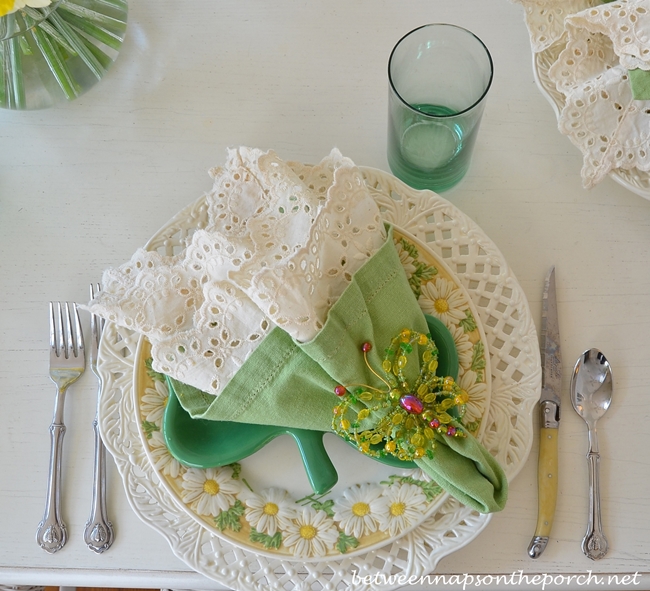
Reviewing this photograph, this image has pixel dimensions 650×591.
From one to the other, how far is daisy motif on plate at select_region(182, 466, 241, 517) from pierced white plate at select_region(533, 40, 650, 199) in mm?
497

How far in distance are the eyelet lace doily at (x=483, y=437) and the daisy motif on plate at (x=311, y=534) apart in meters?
0.02

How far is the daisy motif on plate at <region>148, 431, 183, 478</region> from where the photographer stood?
Answer: 1.90 ft

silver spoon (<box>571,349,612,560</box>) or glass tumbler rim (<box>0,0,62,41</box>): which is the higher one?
glass tumbler rim (<box>0,0,62,41</box>)

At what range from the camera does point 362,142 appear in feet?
2.38

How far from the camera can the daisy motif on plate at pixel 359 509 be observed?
0.58 m

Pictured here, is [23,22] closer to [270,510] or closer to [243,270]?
[243,270]

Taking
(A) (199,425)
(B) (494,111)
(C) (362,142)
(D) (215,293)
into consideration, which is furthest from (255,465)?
(B) (494,111)

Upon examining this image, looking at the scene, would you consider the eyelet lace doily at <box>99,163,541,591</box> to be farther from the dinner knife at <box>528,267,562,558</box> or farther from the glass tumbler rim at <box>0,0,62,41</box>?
the glass tumbler rim at <box>0,0,62,41</box>

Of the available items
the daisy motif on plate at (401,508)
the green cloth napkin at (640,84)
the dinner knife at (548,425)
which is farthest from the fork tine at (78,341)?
the green cloth napkin at (640,84)

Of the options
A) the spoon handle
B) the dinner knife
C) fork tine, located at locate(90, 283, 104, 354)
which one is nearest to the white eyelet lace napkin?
fork tine, located at locate(90, 283, 104, 354)

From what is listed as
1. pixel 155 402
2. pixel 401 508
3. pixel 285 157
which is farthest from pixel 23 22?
pixel 401 508

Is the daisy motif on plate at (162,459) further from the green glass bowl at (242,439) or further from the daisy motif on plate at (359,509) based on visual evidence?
the daisy motif on plate at (359,509)

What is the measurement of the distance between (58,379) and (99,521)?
154 millimetres

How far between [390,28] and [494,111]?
17 centimetres
